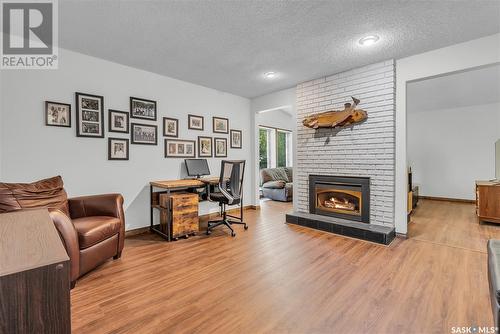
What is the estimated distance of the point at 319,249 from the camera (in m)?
2.96

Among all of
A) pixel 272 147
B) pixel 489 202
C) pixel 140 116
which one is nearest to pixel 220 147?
pixel 140 116

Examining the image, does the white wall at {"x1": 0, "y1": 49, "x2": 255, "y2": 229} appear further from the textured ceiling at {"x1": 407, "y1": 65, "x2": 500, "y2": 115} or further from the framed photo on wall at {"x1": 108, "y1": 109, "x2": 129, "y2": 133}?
the textured ceiling at {"x1": 407, "y1": 65, "x2": 500, "y2": 115}

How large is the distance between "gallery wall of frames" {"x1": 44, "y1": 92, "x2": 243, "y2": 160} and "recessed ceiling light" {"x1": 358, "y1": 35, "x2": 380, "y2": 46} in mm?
2816

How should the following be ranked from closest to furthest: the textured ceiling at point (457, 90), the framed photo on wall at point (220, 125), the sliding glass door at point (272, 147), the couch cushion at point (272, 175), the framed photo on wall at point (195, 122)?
the textured ceiling at point (457, 90), the framed photo on wall at point (195, 122), the framed photo on wall at point (220, 125), the couch cushion at point (272, 175), the sliding glass door at point (272, 147)

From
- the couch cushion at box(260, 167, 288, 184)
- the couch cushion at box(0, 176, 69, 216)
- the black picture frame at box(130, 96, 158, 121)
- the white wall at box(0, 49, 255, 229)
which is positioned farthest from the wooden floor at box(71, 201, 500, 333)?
the couch cushion at box(260, 167, 288, 184)

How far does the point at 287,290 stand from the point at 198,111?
11.3 ft

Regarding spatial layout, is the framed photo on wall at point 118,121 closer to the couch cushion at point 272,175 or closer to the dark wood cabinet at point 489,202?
the couch cushion at point 272,175

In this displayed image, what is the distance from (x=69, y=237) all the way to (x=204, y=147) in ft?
9.09

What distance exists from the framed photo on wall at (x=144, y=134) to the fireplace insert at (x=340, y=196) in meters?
2.77

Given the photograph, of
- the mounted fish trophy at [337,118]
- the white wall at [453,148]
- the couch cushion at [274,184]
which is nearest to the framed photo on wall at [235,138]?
the mounted fish trophy at [337,118]

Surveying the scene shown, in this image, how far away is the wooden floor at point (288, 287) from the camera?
164 centimetres

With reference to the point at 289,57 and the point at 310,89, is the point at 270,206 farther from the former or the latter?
the point at 289,57

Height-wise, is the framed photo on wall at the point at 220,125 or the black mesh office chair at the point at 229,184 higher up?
the framed photo on wall at the point at 220,125

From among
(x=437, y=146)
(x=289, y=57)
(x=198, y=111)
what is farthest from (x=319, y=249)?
(x=437, y=146)
